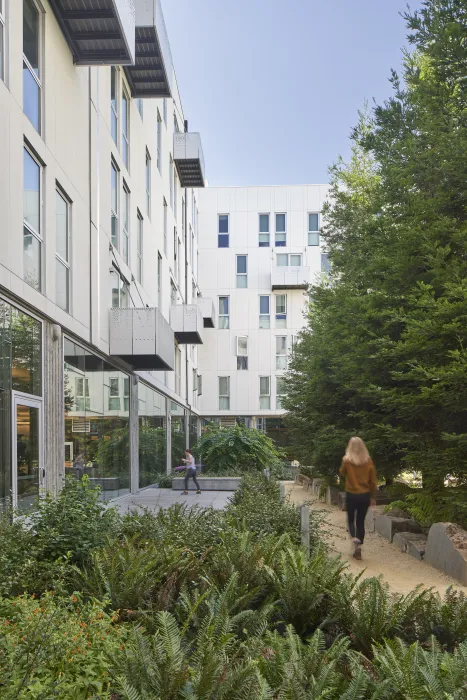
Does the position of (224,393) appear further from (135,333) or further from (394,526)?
(394,526)

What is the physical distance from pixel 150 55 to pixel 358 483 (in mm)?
15135

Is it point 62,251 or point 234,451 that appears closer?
point 62,251

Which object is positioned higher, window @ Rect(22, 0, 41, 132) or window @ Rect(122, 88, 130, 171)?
window @ Rect(122, 88, 130, 171)

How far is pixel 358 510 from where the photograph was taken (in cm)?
1092

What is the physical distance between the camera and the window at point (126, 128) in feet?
71.9

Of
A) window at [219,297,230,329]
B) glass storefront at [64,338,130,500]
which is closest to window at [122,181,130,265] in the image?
glass storefront at [64,338,130,500]

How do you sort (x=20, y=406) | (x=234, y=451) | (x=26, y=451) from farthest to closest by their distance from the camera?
(x=234, y=451), (x=26, y=451), (x=20, y=406)

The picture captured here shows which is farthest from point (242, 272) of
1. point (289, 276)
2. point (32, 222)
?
point (32, 222)

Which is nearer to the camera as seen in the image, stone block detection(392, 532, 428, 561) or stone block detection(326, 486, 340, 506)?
stone block detection(392, 532, 428, 561)

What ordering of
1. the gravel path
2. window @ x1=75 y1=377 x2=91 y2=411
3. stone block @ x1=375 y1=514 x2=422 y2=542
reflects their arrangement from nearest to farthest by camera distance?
the gravel path, stone block @ x1=375 y1=514 x2=422 y2=542, window @ x1=75 y1=377 x2=91 y2=411

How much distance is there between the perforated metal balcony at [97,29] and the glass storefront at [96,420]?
622 cm

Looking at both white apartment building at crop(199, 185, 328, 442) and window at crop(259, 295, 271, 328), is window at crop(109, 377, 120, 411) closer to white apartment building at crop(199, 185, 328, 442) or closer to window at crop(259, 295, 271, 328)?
white apartment building at crop(199, 185, 328, 442)

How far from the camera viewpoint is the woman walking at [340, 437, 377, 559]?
10773mm

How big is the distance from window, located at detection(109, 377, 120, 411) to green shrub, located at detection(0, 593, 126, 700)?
14773mm
